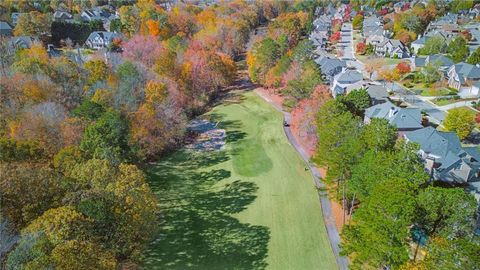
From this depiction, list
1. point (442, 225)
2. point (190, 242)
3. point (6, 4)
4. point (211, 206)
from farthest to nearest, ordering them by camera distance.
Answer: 1. point (6, 4)
2. point (211, 206)
3. point (190, 242)
4. point (442, 225)

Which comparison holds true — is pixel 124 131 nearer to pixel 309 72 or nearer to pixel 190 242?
pixel 190 242

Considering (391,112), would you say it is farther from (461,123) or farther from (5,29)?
(5,29)

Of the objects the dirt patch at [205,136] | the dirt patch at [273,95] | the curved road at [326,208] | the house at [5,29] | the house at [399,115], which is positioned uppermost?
the house at [5,29]

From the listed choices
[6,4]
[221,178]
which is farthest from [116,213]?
[6,4]

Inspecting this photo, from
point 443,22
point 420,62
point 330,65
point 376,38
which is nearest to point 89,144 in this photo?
point 330,65

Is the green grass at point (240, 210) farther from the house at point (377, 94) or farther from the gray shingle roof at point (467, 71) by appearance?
the gray shingle roof at point (467, 71)

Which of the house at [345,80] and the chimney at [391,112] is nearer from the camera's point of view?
the chimney at [391,112]

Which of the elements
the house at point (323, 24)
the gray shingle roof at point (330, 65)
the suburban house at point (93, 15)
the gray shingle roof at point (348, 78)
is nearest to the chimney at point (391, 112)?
the gray shingle roof at point (348, 78)

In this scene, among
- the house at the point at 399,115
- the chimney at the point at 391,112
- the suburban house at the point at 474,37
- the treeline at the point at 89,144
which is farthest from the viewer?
the suburban house at the point at 474,37
